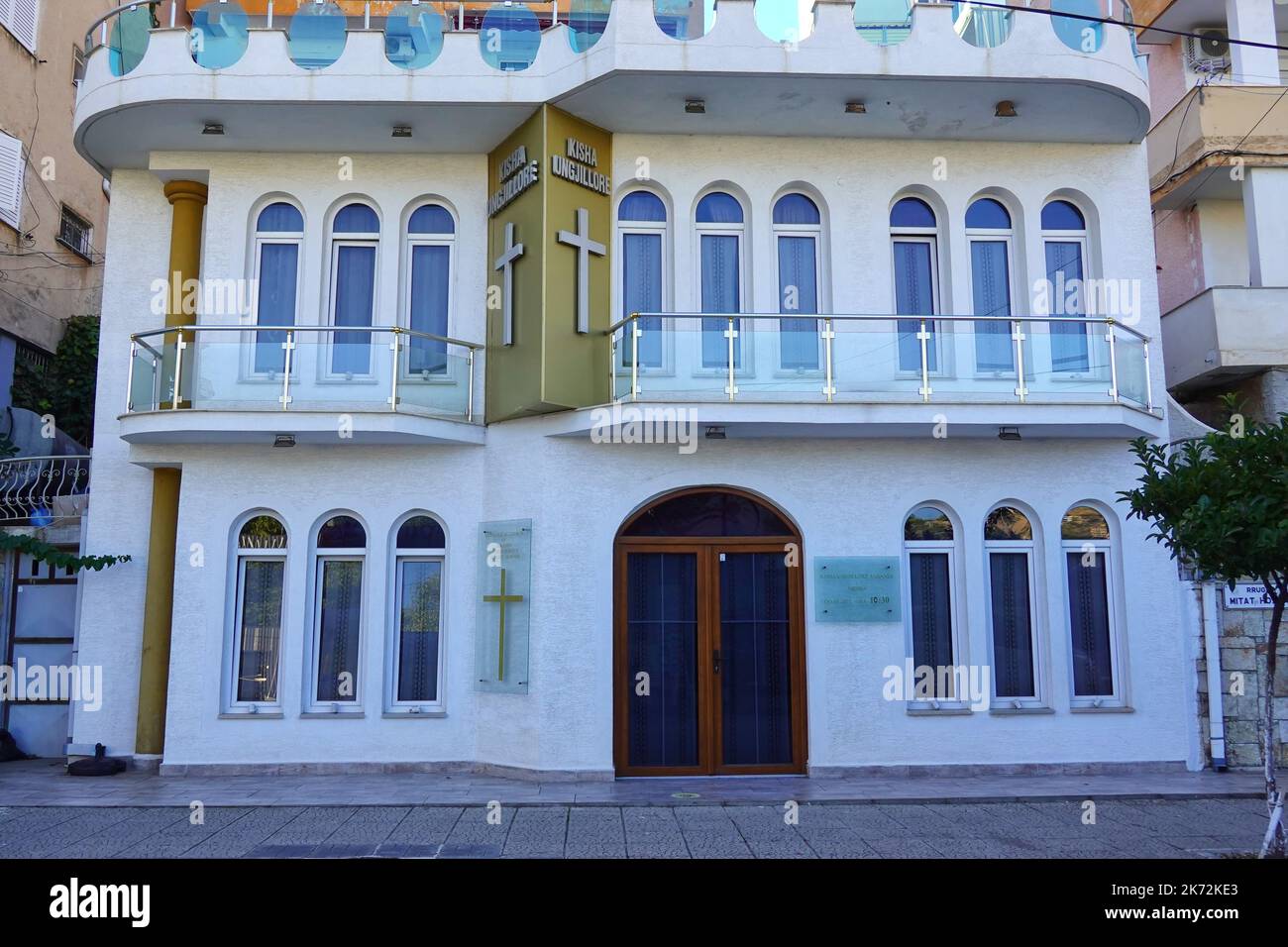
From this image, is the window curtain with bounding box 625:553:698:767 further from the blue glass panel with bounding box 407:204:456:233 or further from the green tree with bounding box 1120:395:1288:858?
the green tree with bounding box 1120:395:1288:858

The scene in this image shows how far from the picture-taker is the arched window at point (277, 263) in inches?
507

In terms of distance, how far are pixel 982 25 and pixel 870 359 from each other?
409cm

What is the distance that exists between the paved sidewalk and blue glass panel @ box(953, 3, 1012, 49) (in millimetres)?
8175

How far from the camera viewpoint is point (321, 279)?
12.8 metres

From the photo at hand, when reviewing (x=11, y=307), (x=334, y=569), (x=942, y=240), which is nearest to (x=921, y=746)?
(x=942, y=240)

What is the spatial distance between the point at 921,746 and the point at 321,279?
29.2ft

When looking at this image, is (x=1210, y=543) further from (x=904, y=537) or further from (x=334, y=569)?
(x=334, y=569)

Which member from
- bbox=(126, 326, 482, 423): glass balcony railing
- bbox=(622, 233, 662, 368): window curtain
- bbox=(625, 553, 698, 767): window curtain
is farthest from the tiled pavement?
bbox=(622, 233, 662, 368): window curtain

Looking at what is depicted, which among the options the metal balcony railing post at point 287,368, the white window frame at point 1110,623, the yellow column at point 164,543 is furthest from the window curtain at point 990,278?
the yellow column at point 164,543

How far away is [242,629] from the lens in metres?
12.3

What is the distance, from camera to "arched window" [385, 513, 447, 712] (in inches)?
480

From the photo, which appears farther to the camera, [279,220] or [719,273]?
[279,220]

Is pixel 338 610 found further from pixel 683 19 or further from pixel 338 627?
pixel 683 19


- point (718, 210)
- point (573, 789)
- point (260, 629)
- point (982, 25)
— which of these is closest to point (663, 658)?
point (573, 789)
